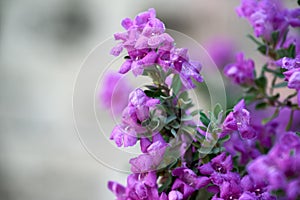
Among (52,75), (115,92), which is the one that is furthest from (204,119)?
(52,75)

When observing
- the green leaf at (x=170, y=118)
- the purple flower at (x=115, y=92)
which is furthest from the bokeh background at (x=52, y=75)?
the green leaf at (x=170, y=118)

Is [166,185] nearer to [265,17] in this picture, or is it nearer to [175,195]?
[175,195]

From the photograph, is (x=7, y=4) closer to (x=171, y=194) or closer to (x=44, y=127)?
(x=44, y=127)

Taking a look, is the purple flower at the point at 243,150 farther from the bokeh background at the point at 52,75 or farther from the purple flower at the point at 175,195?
the bokeh background at the point at 52,75

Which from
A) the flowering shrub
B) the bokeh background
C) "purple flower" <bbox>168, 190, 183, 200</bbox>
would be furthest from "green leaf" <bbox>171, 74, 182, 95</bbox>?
the bokeh background

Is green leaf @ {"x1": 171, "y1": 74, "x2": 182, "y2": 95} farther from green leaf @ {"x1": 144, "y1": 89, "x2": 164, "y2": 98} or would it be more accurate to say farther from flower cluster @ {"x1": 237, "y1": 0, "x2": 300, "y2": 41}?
flower cluster @ {"x1": 237, "y1": 0, "x2": 300, "y2": 41}

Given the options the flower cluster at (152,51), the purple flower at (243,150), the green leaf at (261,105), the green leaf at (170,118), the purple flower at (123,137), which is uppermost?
the flower cluster at (152,51)
